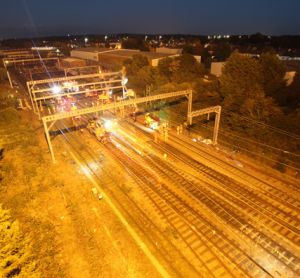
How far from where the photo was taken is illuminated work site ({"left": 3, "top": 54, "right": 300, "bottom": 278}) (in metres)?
9.69

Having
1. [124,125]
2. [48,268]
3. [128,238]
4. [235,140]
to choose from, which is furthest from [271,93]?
[48,268]

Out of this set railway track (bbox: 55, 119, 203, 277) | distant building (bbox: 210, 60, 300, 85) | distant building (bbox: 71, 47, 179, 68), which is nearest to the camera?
railway track (bbox: 55, 119, 203, 277)

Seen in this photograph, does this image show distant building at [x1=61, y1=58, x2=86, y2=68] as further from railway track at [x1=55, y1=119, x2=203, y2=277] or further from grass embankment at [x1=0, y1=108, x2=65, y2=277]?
railway track at [x1=55, y1=119, x2=203, y2=277]

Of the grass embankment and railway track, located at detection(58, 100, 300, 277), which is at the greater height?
the grass embankment

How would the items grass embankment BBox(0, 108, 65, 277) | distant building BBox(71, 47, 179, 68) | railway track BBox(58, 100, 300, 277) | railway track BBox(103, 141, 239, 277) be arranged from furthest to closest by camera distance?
distant building BBox(71, 47, 179, 68) → grass embankment BBox(0, 108, 65, 277) → railway track BBox(58, 100, 300, 277) → railway track BBox(103, 141, 239, 277)

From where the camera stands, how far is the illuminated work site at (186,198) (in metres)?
9.69

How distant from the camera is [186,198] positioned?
44.5 feet

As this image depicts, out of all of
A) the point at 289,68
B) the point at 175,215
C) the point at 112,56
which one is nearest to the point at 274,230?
the point at 175,215

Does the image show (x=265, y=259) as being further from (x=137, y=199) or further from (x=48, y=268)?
(x=48, y=268)

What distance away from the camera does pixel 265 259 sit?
31.5 ft

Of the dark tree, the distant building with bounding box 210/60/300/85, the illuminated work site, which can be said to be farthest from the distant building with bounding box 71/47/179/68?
the illuminated work site

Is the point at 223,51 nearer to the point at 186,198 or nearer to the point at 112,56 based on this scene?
the point at 112,56

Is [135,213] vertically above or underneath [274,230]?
above

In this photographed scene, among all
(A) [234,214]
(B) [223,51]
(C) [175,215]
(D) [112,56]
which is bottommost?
(A) [234,214]
